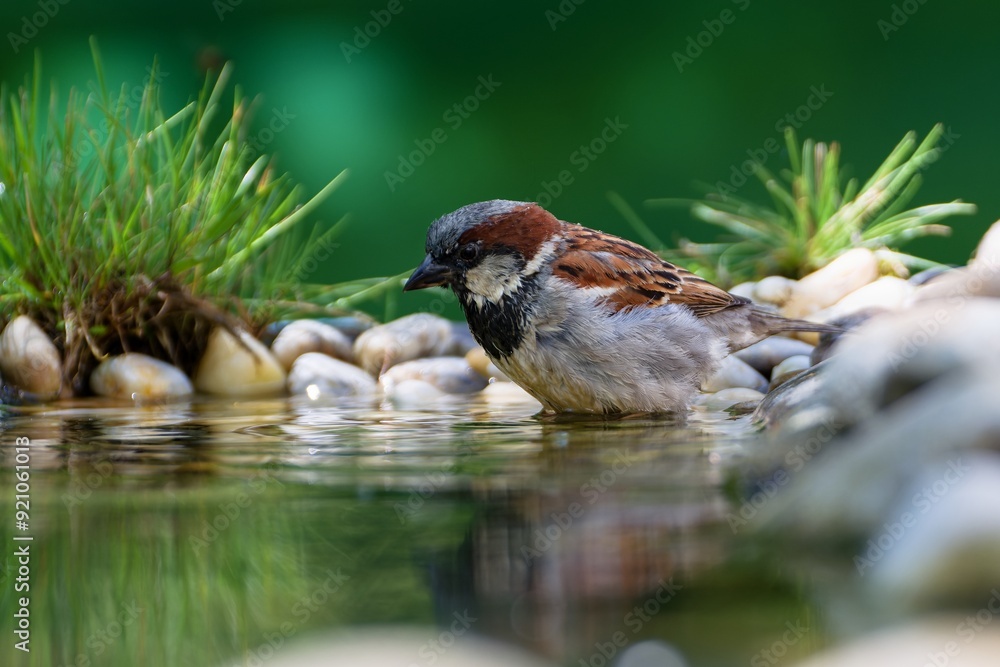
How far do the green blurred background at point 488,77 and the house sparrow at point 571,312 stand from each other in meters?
2.95

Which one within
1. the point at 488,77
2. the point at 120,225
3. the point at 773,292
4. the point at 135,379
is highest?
the point at 488,77

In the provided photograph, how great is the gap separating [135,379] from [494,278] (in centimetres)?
158

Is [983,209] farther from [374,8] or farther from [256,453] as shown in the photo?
[256,453]

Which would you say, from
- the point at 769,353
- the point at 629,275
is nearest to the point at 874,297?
the point at 769,353

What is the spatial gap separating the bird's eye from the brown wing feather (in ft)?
0.84

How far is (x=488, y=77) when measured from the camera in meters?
6.51

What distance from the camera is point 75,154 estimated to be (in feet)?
12.5

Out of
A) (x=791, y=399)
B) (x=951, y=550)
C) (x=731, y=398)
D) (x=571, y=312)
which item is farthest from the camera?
(x=731, y=398)

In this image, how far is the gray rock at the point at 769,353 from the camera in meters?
3.86

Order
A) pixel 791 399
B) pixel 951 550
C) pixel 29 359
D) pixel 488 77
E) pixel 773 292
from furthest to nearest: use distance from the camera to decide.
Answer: pixel 488 77 → pixel 773 292 → pixel 29 359 → pixel 791 399 → pixel 951 550

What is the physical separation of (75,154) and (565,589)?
126 inches

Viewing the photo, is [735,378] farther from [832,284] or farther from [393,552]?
[393,552]

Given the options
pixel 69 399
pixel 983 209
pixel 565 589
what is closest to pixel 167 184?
pixel 69 399

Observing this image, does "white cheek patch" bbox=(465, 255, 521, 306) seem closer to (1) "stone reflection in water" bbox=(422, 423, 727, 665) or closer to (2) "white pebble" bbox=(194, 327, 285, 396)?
(1) "stone reflection in water" bbox=(422, 423, 727, 665)
